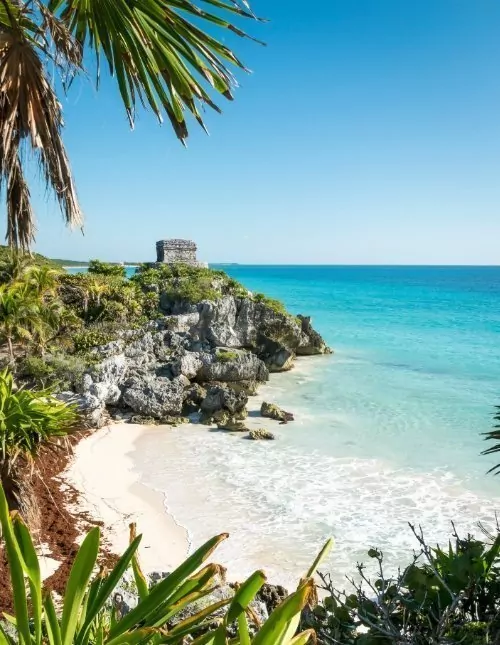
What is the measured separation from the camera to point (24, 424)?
526cm

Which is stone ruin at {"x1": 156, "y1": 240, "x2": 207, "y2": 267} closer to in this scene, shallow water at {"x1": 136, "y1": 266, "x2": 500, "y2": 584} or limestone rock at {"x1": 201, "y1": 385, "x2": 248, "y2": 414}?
shallow water at {"x1": 136, "y1": 266, "x2": 500, "y2": 584}

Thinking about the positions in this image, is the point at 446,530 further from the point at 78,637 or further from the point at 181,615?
the point at 78,637

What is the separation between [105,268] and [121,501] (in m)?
15.2

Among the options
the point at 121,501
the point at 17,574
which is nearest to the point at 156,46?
the point at 17,574

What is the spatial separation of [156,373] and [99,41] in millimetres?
12400

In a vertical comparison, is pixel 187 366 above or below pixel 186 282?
below

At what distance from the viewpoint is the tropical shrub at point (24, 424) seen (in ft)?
17.1

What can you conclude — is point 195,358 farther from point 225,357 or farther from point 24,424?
point 24,424

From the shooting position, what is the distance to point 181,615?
3686 mm

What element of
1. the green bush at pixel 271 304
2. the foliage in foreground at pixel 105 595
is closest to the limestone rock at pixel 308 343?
the green bush at pixel 271 304

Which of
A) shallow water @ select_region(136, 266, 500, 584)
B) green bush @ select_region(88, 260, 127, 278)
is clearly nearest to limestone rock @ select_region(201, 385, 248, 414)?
shallow water @ select_region(136, 266, 500, 584)

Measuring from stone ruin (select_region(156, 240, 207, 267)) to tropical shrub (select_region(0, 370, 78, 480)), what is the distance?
2215cm

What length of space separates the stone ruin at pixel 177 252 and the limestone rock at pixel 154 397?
13933 millimetres

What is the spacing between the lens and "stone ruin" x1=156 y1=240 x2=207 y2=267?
2772cm
